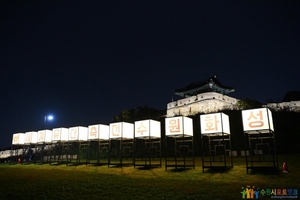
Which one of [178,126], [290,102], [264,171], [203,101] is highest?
[203,101]

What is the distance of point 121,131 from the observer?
13047 millimetres

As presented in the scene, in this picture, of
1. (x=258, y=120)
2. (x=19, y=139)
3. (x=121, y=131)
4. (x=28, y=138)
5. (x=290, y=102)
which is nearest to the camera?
(x=258, y=120)

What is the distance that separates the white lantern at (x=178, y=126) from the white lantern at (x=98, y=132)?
5568 mm

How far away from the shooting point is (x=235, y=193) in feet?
16.1

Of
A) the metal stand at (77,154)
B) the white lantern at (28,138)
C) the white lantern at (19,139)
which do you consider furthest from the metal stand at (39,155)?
the metal stand at (77,154)

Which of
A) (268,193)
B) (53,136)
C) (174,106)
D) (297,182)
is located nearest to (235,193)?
(268,193)

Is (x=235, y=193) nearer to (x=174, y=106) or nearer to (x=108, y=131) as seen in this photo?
(x=108, y=131)

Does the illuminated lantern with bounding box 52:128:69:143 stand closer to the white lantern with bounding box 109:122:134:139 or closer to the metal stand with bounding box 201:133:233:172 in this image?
the white lantern with bounding box 109:122:134:139

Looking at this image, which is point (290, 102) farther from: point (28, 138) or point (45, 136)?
point (28, 138)

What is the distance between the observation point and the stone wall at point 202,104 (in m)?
42.6

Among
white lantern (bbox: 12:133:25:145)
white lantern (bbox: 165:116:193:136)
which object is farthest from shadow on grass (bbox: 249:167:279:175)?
white lantern (bbox: 12:133:25:145)

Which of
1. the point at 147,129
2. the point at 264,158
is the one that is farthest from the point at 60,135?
the point at 264,158

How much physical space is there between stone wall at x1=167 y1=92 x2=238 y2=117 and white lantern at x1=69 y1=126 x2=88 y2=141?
28.9 m

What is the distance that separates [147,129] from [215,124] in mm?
3942
